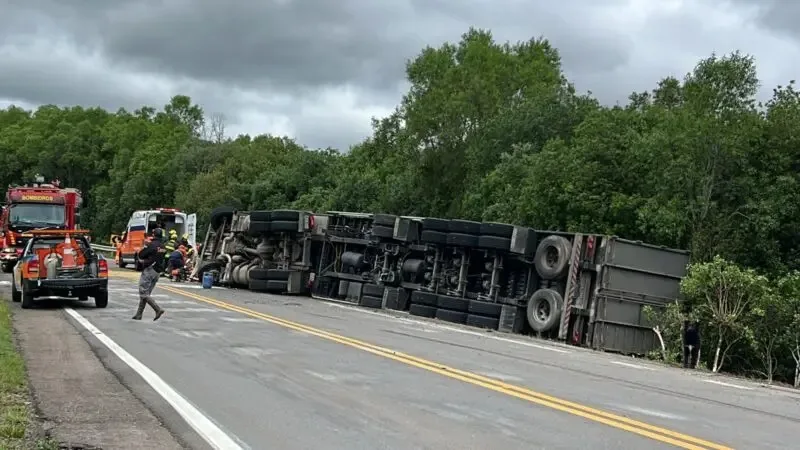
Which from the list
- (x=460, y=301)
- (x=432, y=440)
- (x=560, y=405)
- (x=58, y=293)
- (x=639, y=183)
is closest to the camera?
(x=432, y=440)

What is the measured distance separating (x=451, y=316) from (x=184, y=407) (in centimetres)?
1269

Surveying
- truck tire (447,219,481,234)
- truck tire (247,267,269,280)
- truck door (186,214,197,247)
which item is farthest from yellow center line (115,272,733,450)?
truck door (186,214,197,247)

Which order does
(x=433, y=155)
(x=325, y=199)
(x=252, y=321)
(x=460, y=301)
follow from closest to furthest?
(x=252, y=321), (x=460, y=301), (x=433, y=155), (x=325, y=199)

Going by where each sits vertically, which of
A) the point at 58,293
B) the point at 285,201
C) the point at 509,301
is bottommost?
the point at 58,293

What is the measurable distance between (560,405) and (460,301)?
11.6m

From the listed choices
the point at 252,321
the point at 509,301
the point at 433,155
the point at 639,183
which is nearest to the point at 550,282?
the point at 509,301

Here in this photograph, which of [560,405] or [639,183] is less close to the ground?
[639,183]

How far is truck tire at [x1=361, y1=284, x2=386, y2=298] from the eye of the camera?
22.8m

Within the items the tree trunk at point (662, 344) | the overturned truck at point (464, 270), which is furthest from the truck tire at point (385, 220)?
the tree trunk at point (662, 344)

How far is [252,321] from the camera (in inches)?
653

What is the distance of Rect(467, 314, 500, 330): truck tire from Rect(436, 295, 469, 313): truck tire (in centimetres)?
30

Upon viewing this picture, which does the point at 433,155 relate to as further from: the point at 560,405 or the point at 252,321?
the point at 560,405

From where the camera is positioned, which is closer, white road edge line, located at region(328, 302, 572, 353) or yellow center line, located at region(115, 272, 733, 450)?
yellow center line, located at region(115, 272, 733, 450)

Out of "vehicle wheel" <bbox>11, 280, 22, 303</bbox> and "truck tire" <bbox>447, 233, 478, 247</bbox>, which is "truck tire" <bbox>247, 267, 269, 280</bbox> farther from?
"vehicle wheel" <bbox>11, 280, 22, 303</bbox>
